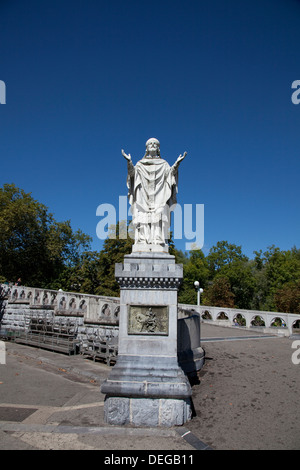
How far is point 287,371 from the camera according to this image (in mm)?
8102

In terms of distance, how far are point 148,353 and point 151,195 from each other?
9.82 feet

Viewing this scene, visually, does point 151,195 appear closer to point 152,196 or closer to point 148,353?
point 152,196

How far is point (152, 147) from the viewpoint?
6.74 metres

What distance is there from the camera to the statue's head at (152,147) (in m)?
6.75

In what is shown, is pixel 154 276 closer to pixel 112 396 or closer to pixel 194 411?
pixel 112 396

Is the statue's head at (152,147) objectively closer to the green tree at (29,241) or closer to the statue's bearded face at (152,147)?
the statue's bearded face at (152,147)

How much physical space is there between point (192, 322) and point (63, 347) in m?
7.00

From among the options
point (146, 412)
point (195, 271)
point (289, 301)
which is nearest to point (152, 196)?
point (146, 412)

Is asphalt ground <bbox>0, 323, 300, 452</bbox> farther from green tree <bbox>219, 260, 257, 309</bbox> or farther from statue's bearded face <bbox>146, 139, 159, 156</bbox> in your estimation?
green tree <bbox>219, 260, 257, 309</bbox>

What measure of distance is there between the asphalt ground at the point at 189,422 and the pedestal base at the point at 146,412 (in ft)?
0.43

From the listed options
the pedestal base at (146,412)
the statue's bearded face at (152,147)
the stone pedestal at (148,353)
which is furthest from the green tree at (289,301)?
the pedestal base at (146,412)

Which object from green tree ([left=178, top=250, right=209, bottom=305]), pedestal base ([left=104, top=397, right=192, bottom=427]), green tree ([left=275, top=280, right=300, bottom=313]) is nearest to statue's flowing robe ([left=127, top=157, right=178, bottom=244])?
pedestal base ([left=104, top=397, right=192, bottom=427])

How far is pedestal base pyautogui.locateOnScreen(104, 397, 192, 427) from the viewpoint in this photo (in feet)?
16.7
